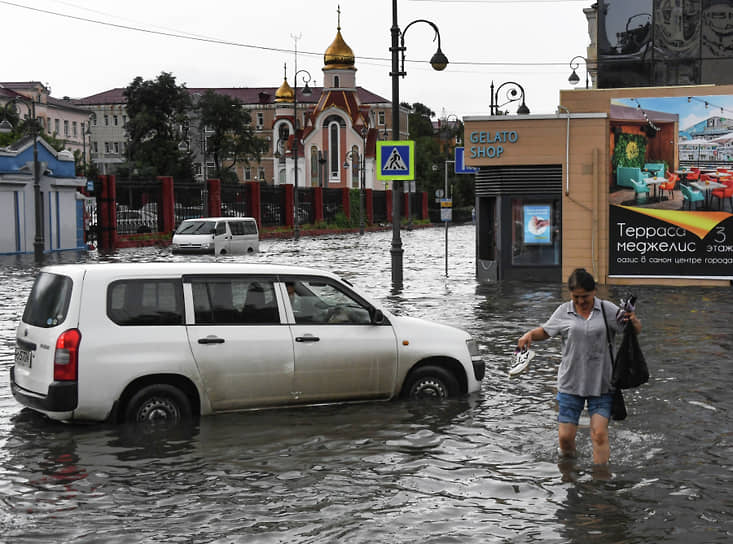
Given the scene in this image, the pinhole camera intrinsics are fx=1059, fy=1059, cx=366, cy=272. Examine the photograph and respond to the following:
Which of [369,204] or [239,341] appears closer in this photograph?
[239,341]

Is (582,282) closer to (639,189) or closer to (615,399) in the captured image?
(615,399)

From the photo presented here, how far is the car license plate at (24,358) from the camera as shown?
9488 mm

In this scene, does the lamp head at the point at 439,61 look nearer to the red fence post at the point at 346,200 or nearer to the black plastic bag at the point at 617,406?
the black plastic bag at the point at 617,406

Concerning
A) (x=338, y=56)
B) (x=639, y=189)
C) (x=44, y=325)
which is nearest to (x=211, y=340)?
(x=44, y=325)

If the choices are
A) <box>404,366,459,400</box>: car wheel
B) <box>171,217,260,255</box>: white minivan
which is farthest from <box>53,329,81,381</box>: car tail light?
<box>171,217,260,255</box>: white minivan

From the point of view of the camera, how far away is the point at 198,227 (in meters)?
40.1

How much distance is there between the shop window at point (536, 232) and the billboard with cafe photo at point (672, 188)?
139 cm

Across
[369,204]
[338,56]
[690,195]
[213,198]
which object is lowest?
[690,195]

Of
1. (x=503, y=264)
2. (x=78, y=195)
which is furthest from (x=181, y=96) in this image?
(x=503, y=264)

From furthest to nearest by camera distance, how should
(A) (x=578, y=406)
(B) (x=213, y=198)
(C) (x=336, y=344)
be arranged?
(B) (x=213, y=198), (C) (x=336, y=344), (A) (x=578, y=406)

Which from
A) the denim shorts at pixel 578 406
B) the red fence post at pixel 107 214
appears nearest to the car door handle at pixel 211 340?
the denim shorts at pixel 578 406

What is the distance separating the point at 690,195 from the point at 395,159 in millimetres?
7301

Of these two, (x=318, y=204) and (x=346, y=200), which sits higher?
(x=346, y=200)

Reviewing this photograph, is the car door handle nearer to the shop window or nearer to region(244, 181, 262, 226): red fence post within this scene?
the shop window
